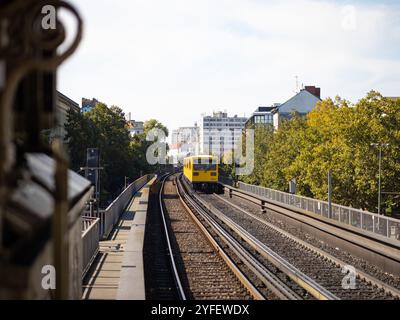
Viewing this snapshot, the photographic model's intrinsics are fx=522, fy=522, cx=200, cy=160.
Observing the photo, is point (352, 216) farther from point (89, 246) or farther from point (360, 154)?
point (89, 246)

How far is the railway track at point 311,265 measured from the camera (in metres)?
10.4

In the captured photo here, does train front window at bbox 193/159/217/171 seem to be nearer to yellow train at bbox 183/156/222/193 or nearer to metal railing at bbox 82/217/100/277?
yellow train at bbox 183/156/222/193

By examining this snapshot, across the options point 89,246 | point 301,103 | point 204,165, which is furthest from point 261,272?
point 301,103

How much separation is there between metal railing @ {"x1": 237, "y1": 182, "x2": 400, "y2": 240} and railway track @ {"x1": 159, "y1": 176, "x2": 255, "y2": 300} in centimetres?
442

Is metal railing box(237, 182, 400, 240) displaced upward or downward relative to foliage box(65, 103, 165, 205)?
downward

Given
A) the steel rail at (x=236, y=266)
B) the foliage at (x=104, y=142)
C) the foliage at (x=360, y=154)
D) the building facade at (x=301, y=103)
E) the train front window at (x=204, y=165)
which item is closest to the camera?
the steel rail at (x=236, y=266)

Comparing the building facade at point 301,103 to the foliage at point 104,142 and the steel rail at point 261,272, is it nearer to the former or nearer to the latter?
the foliage at point 104,142

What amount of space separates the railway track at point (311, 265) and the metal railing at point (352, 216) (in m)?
1.74

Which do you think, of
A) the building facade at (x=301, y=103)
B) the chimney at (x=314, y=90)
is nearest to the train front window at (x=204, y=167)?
the building facade at (x=301, y=103)

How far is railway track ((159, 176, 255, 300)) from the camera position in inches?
423

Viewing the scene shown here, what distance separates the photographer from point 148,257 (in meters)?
14.8

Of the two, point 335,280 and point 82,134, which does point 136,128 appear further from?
point 335,280

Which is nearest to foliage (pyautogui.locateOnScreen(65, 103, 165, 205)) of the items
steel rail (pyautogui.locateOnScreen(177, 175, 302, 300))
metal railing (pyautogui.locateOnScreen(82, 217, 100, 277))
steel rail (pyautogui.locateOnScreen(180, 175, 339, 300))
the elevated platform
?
the elevated platform
